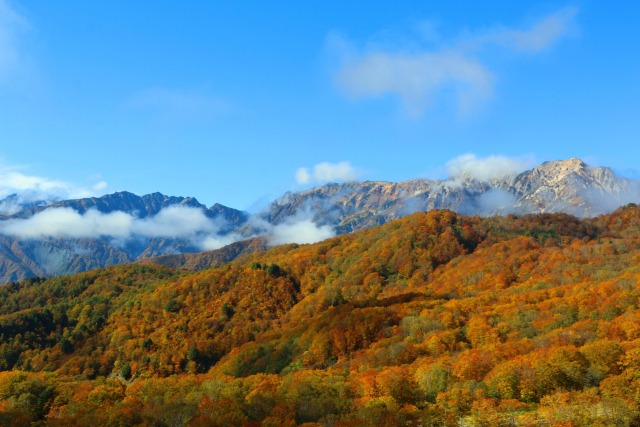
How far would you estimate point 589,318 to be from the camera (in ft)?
412

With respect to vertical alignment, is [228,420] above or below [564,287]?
below

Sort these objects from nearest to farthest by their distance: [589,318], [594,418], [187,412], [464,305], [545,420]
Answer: [594,418]
[545,420]
[187,412]
[589,318]
[464,305]

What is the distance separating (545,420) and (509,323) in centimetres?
7086

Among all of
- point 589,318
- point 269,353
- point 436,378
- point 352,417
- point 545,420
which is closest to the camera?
point 545,420

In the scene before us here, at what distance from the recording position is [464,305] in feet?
534

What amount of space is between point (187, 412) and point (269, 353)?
90127 mm

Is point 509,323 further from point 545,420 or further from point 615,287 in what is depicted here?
point 545,420

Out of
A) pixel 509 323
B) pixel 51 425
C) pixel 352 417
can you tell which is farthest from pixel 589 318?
pixel 51 425

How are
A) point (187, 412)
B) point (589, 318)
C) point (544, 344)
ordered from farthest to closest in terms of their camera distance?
point (589, 318) → point (544, 344) → point (187, 412)

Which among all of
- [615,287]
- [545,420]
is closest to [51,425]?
[545,420]

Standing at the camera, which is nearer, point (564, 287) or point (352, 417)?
point (352, 417)

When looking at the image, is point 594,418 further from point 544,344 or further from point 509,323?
point 509,323

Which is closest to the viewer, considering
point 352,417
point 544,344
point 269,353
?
point 352,417

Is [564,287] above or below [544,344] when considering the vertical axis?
above
